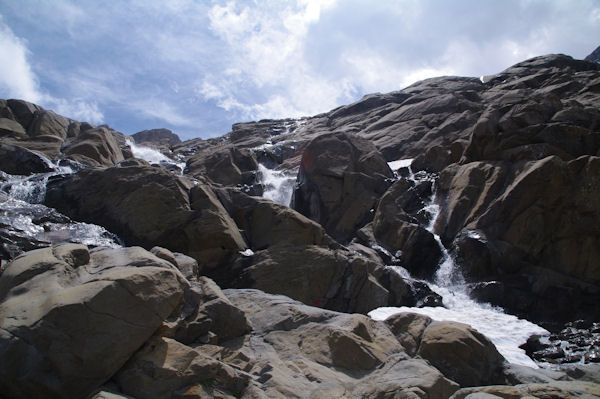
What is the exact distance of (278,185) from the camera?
132ft

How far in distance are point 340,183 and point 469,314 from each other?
49.2 feet

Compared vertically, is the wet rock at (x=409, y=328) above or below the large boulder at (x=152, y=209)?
below

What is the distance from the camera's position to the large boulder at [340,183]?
31391mm

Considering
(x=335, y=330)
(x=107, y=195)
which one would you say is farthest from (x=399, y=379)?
(x=107, y=195)

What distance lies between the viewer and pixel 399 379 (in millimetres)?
8461

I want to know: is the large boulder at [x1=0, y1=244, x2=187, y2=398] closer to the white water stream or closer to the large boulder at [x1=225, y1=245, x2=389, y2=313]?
the white water stream

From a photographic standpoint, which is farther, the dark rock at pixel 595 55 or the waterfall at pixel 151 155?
the dark rock at pixel 595 55

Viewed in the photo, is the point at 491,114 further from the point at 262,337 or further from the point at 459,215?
the point at 262,337

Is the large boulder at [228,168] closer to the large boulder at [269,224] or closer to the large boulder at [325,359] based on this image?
the large boulder at [269,224]

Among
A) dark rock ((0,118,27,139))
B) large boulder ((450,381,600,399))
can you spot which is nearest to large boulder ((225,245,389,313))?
large boulder ((450,381,600,399))

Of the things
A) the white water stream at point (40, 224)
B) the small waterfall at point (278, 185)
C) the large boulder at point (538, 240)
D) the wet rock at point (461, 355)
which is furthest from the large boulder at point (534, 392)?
the small waterfall at point (278, 185)

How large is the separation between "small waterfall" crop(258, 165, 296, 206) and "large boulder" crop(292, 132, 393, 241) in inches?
129

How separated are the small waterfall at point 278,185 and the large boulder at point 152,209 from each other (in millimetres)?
16369

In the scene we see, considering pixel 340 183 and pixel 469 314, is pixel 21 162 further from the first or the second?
pixel 469 314
